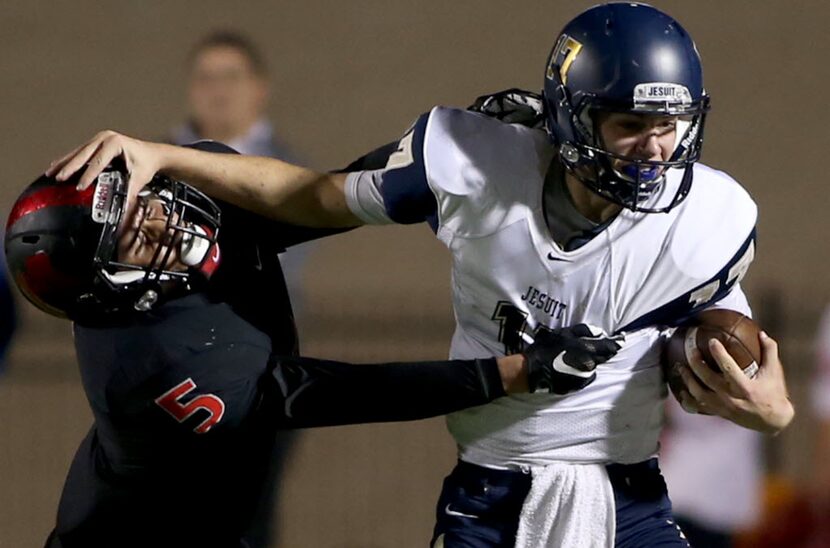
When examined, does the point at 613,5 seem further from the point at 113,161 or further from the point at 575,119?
the point at 113,161

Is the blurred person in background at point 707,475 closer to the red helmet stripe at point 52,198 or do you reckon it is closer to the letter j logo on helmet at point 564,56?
the letter j logo on helmet at point 564,56

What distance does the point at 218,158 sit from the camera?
3441mm

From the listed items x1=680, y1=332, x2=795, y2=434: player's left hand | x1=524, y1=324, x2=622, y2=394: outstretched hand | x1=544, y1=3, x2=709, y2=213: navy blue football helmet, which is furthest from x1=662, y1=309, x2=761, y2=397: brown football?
x1=544, y1=3, x2=709, y2=213: navy blue football helmet

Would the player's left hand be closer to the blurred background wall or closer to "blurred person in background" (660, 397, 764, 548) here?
"blurred person in background" (660, 397, 764, 548)

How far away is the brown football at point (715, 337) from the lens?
3.16m

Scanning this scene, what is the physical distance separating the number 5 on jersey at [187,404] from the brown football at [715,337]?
3.21ft

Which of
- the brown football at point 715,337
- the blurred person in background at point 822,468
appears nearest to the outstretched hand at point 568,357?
the brown football at point 715,337

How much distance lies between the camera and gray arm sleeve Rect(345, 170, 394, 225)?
3.30 m

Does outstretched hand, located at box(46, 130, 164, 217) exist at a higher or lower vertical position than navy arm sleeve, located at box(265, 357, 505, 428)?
higher

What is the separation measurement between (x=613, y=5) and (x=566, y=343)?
71 centimetres

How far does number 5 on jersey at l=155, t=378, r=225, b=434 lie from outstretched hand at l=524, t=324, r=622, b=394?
71cm

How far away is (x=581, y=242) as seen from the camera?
3229mm

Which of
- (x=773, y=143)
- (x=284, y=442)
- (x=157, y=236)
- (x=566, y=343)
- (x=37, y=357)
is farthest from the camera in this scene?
(x=773, y=143)

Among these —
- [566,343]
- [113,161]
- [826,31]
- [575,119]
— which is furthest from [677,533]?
[826,31]
